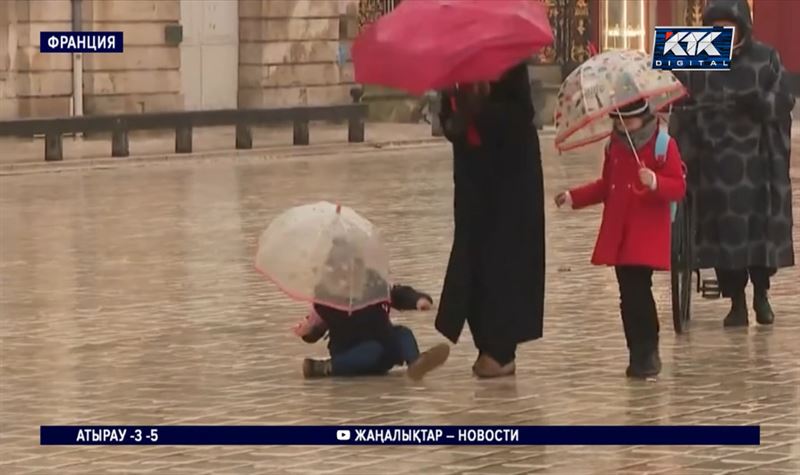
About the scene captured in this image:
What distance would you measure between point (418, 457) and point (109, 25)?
25.2m

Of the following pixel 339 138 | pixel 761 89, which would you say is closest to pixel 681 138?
pixel 761 89

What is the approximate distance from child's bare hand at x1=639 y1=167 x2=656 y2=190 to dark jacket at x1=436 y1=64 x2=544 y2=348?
19.7 inches

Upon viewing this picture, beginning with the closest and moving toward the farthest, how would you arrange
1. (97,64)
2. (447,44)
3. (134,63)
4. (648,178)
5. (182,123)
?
(447,44)
(648,178)
(182,123)
(97,64)
(134,63)

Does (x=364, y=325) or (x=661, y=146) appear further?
(x=661, y=146)

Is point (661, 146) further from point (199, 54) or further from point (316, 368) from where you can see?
point (199, 54)

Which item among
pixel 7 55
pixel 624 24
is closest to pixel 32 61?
pixel 7 55

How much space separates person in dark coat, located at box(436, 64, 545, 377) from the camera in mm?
11406

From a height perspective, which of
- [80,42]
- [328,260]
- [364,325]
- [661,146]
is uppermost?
[80,42]

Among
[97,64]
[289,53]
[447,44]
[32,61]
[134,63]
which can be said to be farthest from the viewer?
[289,53]

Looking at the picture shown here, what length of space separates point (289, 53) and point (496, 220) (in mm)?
25672

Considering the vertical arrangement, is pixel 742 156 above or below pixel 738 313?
above

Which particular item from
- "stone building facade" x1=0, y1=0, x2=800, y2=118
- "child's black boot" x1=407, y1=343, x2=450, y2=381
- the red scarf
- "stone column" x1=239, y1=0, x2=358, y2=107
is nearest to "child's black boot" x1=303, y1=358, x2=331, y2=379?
"child's black boot" x1=407, y1=343, x2=450, y2=381

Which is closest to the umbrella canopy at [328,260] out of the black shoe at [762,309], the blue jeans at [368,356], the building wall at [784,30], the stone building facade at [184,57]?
the blue jeans at [368,356]

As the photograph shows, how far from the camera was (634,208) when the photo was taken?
1155 cm
